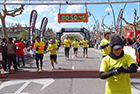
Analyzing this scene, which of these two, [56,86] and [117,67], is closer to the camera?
[117,67]

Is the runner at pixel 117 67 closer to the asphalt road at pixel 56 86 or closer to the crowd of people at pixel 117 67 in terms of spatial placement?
the crowd of people at pixel 117 67

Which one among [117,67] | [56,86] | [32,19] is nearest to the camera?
[117,67]

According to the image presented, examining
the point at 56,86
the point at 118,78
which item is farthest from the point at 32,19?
the point at 118,78

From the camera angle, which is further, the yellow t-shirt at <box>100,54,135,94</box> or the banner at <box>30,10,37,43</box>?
the banner at <box>30,10,37,43</box>

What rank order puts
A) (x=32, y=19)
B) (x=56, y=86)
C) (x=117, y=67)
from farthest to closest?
(x=32, y=19) → (x=56, y=86) → (x=117, y=67)

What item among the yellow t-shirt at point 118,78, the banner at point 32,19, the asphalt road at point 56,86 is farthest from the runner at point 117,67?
the banner at point 32,19

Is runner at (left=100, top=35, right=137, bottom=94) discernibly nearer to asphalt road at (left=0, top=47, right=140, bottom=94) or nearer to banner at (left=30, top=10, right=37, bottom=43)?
asphalt road at (left=0, top=47, right=140, bottom=94)

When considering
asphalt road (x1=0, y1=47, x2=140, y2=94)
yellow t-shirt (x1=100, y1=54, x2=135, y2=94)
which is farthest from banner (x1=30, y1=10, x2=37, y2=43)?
yellow t-shirt (x1=100, y1=54, x2=135, y2=94)

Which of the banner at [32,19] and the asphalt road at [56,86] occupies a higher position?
the banner at [32,19]

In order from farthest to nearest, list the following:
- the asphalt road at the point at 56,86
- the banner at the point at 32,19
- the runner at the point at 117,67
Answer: the banner at the point at 32,19 < the asphalt road at the point at 56,86 < the runner at the point at 117,67

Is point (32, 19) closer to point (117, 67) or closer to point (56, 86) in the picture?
point (56, 86)

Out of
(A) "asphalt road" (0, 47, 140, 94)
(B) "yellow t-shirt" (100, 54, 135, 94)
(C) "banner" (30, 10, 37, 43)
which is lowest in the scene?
(A) "asphalt road" (0, 47, 140, 94)

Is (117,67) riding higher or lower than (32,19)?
lower

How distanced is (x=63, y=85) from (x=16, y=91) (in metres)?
1.68
